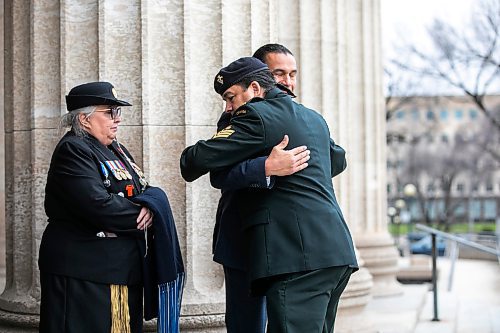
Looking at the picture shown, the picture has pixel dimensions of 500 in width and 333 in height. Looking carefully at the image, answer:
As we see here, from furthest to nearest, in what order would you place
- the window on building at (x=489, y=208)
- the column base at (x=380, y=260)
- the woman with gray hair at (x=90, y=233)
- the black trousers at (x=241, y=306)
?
the window on building at (x=489, y=208) → the column base at (x=380, y=260) → the black trousers at (x=241, y=306) → the woman with gray hair at (x=90, y=233)

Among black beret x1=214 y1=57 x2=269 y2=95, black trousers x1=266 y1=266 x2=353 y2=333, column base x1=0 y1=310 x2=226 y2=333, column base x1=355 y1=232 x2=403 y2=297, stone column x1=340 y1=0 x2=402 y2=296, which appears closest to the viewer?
black trousers x1=266 y1=266 x2=353 y2=333

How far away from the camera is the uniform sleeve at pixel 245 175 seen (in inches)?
176

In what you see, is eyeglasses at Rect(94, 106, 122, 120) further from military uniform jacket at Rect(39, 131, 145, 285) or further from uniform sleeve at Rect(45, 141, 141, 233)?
uniform sleeve at Rect(45, 141, 141, 233)

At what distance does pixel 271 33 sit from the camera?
657 centimetres

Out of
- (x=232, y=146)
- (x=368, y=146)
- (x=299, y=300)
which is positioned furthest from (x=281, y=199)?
(x=368, y=146)

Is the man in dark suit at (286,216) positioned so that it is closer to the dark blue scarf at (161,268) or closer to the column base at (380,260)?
the dark blue scarf at (161,268)

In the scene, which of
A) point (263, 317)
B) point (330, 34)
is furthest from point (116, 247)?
point (330, 34)

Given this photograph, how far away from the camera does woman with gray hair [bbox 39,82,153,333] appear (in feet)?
15.8

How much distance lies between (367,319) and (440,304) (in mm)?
3202

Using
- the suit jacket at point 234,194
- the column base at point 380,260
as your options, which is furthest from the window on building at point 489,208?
the suit jacket at point 234,194

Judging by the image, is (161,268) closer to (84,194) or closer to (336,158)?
(84,194)

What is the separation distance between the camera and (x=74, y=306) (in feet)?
15.9

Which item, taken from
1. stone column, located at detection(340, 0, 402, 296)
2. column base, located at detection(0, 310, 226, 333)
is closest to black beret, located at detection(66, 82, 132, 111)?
column base, located at detection(0, 310, 226, 333)

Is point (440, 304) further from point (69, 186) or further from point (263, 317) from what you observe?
point (69, 186)
